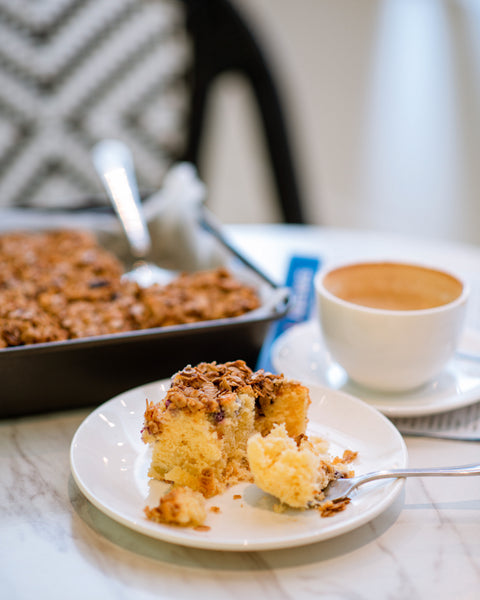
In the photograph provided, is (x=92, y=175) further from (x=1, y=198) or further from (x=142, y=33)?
(x=142, y=33)

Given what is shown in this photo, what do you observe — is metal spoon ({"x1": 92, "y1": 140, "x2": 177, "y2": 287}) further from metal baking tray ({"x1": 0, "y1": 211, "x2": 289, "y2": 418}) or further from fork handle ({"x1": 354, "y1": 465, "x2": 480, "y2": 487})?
fork handle ({"x1": 354, "y1": 465, "x2": 480, "y2": 487})

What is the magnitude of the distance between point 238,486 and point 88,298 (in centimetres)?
48

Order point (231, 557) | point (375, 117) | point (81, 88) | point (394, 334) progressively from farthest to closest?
1. point (375, 117)
2. point (81, 88)
3. point (394, 334)
4. point (231, 557)

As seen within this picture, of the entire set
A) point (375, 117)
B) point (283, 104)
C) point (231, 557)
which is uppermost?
point (283, 104)

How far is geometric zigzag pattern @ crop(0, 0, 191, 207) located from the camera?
217 centimetres

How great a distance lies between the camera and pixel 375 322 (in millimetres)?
890

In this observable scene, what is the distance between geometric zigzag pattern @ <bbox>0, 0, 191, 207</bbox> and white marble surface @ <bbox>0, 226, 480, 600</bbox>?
1.59 meters

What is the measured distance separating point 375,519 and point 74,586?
299 millimetres

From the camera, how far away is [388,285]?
1061 millimetres

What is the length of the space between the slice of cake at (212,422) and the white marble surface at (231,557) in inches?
3.2

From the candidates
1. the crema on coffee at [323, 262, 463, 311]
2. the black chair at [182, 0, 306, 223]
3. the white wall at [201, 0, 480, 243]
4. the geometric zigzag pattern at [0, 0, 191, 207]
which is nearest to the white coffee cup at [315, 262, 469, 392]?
the crema on coffee at [323, 262, 463, 311]

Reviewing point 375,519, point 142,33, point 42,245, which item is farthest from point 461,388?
point 142,33

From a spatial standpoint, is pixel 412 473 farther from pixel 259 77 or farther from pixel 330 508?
pixel 259 77

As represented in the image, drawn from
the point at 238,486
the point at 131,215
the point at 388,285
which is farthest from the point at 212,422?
the point at 131,215
